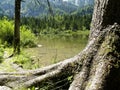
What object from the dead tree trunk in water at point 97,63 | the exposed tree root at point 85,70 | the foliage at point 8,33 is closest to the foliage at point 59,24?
the foliage at point 8,33

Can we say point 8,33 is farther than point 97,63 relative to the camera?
Yes

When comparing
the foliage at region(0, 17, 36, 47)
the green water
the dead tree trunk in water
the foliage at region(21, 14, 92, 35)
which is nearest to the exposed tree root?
the dead tree trunk in water

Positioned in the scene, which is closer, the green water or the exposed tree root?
the exposed tree root

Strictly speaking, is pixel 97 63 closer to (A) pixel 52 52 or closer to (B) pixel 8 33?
(A) pixel 52 52

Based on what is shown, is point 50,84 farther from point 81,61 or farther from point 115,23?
point 115,23

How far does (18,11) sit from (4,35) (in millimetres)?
16727

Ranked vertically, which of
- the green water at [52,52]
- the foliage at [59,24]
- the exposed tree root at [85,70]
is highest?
the exposed tree root at [85,70]

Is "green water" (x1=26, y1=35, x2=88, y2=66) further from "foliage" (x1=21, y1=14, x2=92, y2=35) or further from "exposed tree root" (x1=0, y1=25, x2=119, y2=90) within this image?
"foliage" (x1=21, y1=14, x2=92, y2=35)

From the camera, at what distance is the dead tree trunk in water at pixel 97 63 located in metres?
6.01

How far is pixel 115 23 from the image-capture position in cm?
665

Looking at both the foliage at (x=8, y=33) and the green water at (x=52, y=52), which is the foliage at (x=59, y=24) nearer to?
the green water at (x=52, y=52)

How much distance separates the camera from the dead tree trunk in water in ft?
19.7

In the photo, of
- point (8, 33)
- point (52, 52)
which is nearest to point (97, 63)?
point (52, 52)

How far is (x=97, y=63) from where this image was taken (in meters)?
6.30
